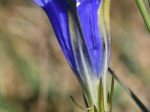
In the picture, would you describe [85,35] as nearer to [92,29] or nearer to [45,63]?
[92,29]

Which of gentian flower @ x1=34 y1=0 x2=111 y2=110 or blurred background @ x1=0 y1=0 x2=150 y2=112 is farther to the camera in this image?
blurred background @ x1=0 y1=0 x2=150 y2=112

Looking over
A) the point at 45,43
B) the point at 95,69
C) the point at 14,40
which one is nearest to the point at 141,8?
the point at 95,69

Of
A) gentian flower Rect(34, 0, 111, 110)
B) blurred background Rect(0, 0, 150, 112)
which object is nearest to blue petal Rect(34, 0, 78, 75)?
gentian flower Rect(34, 0, 111, 110)

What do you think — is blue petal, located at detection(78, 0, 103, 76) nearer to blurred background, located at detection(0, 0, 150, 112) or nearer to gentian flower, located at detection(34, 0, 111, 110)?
gentian flower, located at detection(34, 0, 111, 110)

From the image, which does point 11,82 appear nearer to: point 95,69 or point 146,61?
point 146,61

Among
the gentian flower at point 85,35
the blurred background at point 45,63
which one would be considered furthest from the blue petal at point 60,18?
the blurred background at point 45,63

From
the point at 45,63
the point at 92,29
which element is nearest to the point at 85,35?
the point at 92,29
